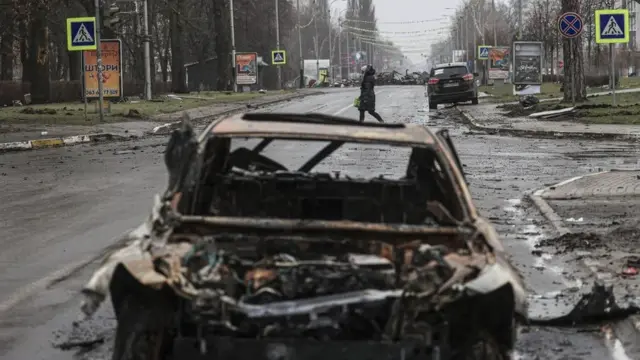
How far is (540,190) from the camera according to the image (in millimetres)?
14211

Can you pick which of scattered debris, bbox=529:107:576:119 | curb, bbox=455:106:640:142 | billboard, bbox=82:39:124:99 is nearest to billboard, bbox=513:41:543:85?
scattered debris, bbox=529:107:576:119

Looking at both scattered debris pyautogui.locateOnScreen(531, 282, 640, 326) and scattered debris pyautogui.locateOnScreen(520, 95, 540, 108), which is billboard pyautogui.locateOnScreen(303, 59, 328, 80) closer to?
scattered debris pyautogui.locateOnScreen(520, 95, 540, 108)

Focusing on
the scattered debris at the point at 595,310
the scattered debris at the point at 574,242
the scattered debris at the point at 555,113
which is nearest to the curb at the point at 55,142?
the scattered debris at the point at 555,113

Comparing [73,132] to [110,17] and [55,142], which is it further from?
[110,17]

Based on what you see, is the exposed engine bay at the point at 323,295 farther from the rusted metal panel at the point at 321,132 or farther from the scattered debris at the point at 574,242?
the scattered debris at the point at 574,242

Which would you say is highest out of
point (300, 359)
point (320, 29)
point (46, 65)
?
point (320, 29)

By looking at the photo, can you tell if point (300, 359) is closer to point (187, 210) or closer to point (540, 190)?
point (187, 210)

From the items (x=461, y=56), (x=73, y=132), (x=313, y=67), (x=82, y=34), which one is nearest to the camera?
(x=73, y=132)

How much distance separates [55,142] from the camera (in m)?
24.4

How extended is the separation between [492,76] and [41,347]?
185ft

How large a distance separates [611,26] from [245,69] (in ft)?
136

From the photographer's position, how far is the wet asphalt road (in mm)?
6520

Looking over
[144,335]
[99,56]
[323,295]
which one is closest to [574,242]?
[323,295]

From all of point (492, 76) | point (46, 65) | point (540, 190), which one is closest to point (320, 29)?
point (492, 76)
